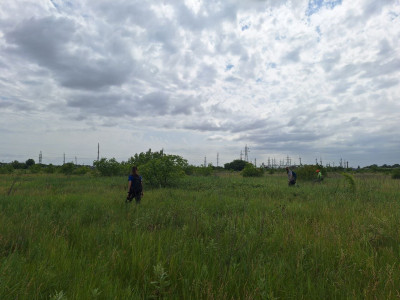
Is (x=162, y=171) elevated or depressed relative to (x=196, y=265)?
elevated

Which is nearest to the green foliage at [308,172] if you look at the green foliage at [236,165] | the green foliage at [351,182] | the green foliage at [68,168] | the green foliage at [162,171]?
the green foliage at [351,182]

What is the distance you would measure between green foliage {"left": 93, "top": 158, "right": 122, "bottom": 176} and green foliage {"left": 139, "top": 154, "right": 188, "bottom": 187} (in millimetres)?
12081

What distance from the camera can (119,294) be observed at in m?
2.19

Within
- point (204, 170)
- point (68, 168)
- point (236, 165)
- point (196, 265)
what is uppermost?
point (236, 165)

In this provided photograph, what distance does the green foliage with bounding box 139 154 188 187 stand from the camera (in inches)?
579

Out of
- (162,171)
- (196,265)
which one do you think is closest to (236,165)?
(162,171)

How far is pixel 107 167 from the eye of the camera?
25.8m

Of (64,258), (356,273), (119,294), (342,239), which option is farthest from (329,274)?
(64,258)

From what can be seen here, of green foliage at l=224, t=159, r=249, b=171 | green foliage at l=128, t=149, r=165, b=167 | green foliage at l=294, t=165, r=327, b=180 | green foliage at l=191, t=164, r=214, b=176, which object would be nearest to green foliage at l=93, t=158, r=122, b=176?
green foliage at l=128, t=149, r=165, b=167

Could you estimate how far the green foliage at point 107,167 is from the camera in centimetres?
2569

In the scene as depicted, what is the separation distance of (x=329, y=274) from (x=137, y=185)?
6366 millimetres

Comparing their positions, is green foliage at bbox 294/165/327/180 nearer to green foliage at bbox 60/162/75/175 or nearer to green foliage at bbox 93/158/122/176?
green foliage at bbox 93/158/122/176

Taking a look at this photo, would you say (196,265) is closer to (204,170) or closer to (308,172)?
(308,172)

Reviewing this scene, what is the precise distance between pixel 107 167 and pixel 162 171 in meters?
14.0
